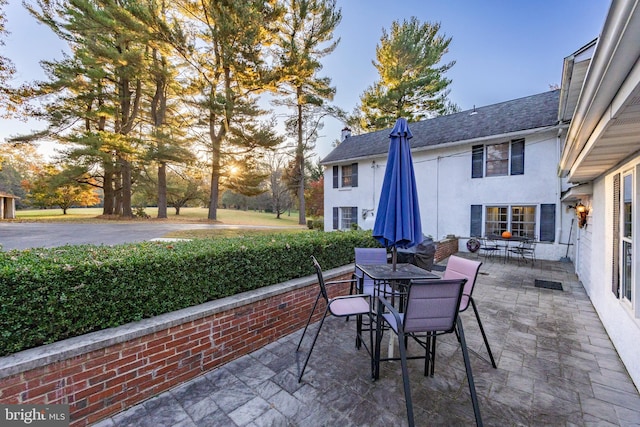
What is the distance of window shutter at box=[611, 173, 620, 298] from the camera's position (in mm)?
3268

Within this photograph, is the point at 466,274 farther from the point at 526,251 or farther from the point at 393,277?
the point at 526,251

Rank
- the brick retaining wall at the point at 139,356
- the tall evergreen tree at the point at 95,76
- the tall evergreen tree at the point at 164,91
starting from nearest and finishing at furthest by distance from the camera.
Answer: the brick retaining wall at the point at 139,356 → the tall evergreen tree at the point at 95,76 → the tall evergreen tree at the point at 164,91

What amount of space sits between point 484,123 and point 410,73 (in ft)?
32.7

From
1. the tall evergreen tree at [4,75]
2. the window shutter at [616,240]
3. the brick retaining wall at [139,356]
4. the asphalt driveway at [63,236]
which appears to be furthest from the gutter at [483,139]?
the tall evergreen tree at [4,75]

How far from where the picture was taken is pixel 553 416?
2086 millimetres

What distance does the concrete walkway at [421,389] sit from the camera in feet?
6.74

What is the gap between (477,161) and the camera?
9.82 meters

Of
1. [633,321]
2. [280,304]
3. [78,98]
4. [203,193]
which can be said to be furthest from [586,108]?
[203,193]

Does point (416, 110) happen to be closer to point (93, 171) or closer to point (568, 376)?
point (568, 376)

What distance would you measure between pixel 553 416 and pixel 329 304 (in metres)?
2.06

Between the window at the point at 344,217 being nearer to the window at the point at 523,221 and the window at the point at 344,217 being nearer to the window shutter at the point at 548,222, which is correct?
the window at the point at 523,221

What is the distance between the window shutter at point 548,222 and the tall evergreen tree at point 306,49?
14961 millimetres

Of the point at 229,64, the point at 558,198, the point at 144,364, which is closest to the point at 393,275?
the point at 144,364

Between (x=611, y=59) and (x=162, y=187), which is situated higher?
(x=162, y=187)
